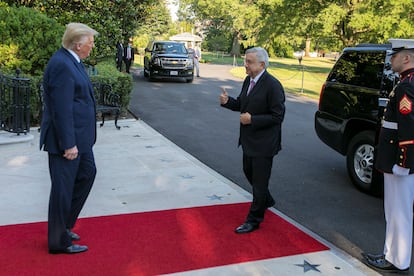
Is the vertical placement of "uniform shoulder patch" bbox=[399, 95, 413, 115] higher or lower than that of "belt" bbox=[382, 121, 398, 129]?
higher

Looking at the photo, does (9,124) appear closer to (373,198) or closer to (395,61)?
(373,198)

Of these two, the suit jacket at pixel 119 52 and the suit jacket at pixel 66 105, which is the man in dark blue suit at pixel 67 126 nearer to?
the suit jacket at pixel 66 105

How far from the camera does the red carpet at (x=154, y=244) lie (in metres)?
3.73

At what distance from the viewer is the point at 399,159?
11.6 feet

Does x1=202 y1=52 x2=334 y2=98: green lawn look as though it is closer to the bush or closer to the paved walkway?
the bush

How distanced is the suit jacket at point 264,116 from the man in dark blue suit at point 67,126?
1.46 m

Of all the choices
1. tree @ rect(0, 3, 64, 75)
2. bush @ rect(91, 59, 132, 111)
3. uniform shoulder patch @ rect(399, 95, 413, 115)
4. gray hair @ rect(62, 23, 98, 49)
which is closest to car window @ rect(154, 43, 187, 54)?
bush @ rect(91, 59, 132, 111)

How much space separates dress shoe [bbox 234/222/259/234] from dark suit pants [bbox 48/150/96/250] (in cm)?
150

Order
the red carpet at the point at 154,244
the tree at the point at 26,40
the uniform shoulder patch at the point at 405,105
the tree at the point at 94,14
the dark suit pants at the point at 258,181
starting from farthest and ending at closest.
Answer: the tree at the point at 94,14 < the tree at the point at 26,40 < the dark suit pants at the point at 258,181 < the red carpet at the point at 154,244 < the uniform shoulder patch at the point at 405,105

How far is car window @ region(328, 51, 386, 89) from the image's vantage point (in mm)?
5852

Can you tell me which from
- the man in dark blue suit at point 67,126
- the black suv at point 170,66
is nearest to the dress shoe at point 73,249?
the man in dark blue suit at point 67,126

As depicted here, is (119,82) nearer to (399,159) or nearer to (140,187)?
(140,187)

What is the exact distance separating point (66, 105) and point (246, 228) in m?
2.10

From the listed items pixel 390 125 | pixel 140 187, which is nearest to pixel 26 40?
pixel 140 187
